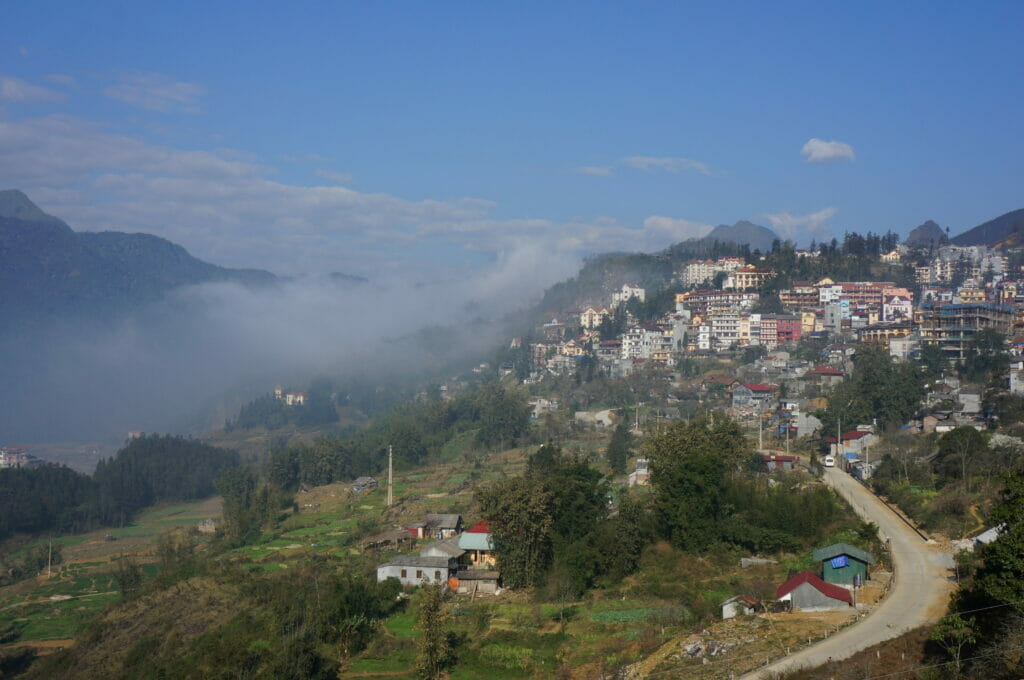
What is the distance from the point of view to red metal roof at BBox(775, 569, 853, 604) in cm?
1670

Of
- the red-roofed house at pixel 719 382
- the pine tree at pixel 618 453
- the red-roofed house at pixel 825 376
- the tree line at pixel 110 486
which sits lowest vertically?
the tree line at pixel 110 486

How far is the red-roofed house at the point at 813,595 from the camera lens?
1669cm

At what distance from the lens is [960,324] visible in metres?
46.5

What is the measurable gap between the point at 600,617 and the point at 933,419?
66.8 ft

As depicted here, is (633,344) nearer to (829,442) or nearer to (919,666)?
(829,442)

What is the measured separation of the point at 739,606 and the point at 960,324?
116 ft

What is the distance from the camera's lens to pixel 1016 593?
12.0m

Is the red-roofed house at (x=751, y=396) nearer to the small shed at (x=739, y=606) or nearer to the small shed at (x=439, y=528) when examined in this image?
the small shed at (x=439, y=528)

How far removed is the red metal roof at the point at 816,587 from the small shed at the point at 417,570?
9.12 metres

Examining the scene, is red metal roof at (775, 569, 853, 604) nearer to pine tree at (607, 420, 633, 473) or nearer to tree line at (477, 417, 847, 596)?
tree line at (477, 417, 847, 596)

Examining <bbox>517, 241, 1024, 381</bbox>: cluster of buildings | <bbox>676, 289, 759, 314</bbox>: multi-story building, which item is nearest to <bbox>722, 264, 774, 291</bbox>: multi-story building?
<bbox>517, 241, 1024, 381</bbox>: cluster of buildings

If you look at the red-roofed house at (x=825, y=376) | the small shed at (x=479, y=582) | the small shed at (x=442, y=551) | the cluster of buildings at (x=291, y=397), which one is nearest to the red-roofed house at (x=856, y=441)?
the red-roofed house at (x=825, y=376)

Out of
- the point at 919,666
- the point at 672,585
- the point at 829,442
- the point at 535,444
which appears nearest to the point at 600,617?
the point at 672,585

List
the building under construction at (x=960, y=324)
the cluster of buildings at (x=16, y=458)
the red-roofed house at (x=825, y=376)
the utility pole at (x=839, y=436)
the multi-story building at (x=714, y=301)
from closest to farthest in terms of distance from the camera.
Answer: the utility pole at (x=839, y=436), the building under construction at (x=960, y=324), the red-roofed house at (x=825, y=376), the multi-story building at (x=714, y=301), the cluster of buildings at (x=16, y=458)
